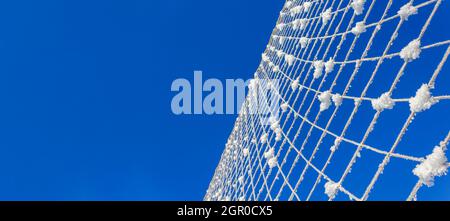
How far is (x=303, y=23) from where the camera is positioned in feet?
19.6

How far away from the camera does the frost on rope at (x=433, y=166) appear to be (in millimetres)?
1799

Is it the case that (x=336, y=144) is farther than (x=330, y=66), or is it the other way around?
(x=330, y=66)

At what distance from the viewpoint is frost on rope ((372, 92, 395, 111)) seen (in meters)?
2.57

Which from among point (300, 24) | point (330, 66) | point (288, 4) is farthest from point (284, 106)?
point (288, 4)

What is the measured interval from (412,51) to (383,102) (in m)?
0.36

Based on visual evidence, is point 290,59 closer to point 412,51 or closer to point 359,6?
point 359,6

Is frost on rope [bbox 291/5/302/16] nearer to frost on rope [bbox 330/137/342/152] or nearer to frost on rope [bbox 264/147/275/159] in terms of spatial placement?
frost on rope [bbox 264/147/275/159]

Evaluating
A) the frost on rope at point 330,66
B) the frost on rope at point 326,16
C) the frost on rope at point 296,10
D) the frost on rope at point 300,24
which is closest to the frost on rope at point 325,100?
the frost on rope at point 330,66

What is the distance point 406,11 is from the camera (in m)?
2.84

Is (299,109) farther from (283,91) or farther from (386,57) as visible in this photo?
(386,57)

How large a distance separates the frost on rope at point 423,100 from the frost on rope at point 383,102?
41 cm
